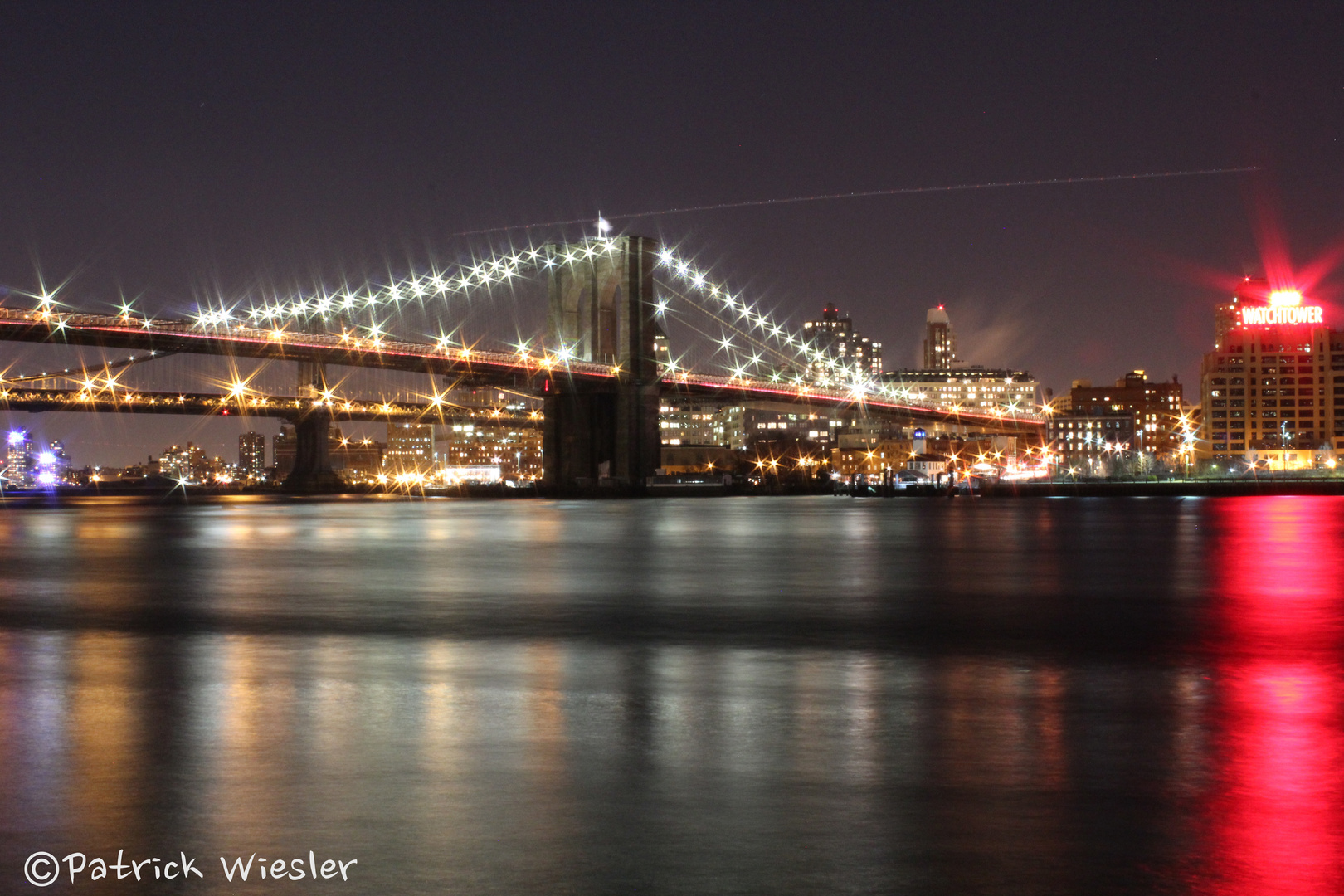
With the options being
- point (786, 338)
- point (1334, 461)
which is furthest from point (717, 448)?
point (1334, 461)

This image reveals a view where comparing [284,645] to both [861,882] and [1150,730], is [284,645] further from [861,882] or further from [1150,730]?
[861,882]

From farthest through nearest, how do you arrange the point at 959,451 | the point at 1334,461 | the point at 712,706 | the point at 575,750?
the point at 959,451
the point at 1334,461
the point at 712,706
the point at 575,750

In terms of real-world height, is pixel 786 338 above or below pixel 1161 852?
above

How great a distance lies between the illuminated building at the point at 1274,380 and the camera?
161375mm

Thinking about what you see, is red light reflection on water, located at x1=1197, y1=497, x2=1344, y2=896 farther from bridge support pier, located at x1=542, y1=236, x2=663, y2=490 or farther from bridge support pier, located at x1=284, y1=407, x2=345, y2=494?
bridge support pier, located at x1=284, y1=407, x2=345, y2=494

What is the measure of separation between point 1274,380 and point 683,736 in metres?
170

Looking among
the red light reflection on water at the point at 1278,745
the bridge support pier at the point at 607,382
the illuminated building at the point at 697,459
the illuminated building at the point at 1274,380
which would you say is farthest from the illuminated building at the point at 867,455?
the red light reflection on water at the point at 1278,745

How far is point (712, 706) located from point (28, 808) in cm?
412

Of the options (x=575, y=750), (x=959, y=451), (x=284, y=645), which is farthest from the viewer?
(x=959, y=451)

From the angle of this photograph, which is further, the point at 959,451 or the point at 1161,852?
the point at 959,451

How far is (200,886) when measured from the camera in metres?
5.03

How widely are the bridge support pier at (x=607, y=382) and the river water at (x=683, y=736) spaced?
6201 centimetres

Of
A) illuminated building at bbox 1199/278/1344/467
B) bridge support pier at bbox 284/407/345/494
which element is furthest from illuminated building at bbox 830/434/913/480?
bridge support pier at bbox 284/407/345/494

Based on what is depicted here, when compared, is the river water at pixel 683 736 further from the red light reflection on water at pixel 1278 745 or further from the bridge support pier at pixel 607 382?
the bridge support pier at pixel 607 382
